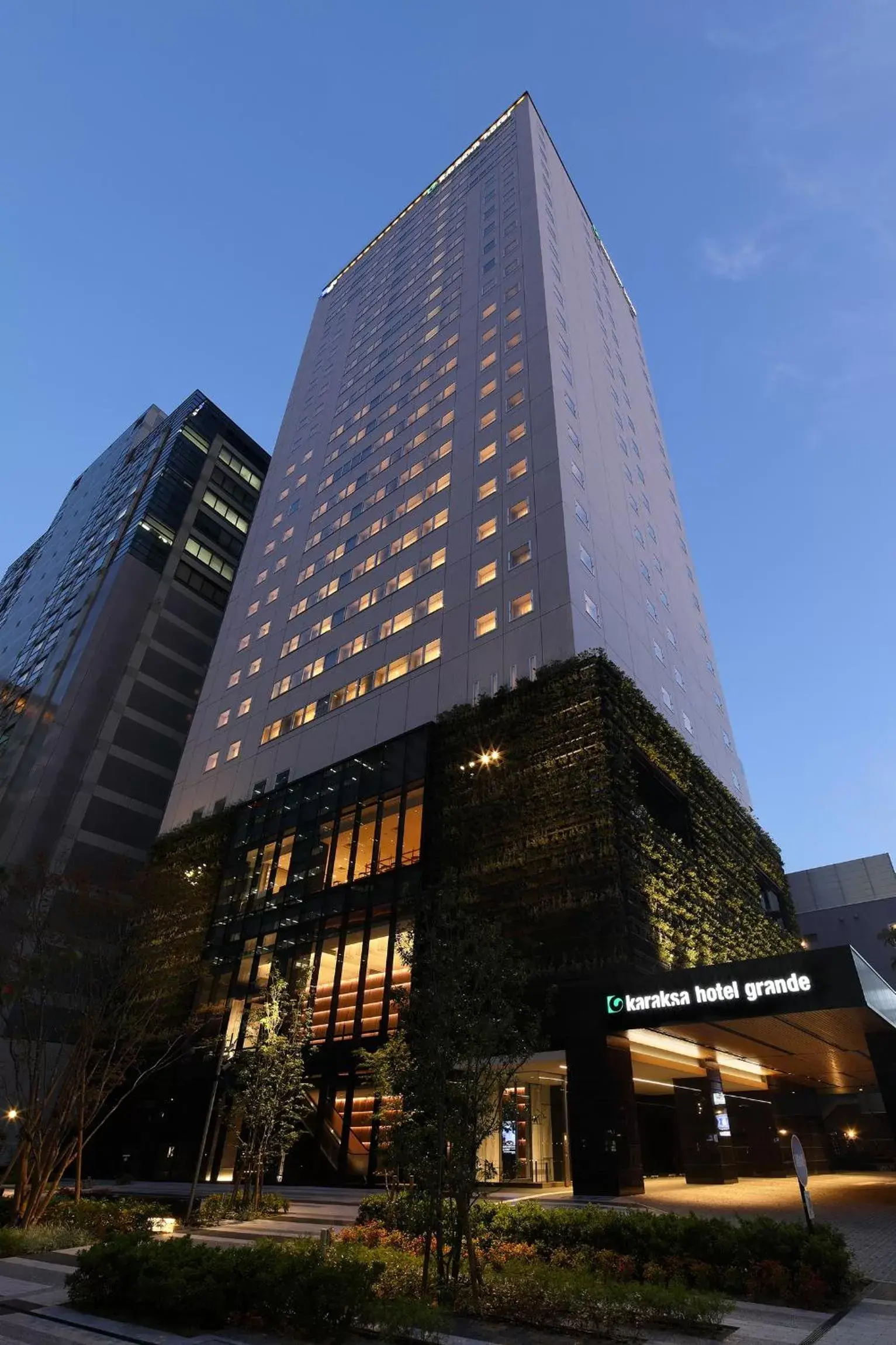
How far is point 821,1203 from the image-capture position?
942 inches

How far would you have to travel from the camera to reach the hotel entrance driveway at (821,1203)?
605 inches

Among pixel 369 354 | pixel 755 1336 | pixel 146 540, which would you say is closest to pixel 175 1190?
pixel 755 1336

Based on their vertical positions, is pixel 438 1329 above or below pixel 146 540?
below

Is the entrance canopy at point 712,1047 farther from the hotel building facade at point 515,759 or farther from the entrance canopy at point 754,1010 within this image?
the hotel building facade at point 515,759

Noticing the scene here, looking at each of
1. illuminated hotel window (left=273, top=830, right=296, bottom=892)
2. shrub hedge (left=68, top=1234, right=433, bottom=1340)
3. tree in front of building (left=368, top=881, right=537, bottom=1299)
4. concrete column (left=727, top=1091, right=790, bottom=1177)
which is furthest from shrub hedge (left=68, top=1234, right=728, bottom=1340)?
illuminated hotel window (left=273, top=830, right=296, bottom=892)

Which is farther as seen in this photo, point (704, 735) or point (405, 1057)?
point (704, 735)

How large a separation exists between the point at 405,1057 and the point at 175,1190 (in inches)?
885

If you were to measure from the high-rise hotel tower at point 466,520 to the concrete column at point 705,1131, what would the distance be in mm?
19065

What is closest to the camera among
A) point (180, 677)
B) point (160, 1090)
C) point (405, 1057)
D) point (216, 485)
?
point (405, 1057)

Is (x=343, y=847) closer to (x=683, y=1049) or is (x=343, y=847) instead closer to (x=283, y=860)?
(x=283, y=860)

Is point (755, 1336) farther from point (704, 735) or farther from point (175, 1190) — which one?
point (704, 735)

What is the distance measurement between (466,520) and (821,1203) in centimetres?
3528

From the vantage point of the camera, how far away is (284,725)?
47469 mm

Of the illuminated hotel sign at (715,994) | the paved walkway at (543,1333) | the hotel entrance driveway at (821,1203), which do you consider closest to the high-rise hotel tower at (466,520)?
the illuminated hotel sign at (715,994)
